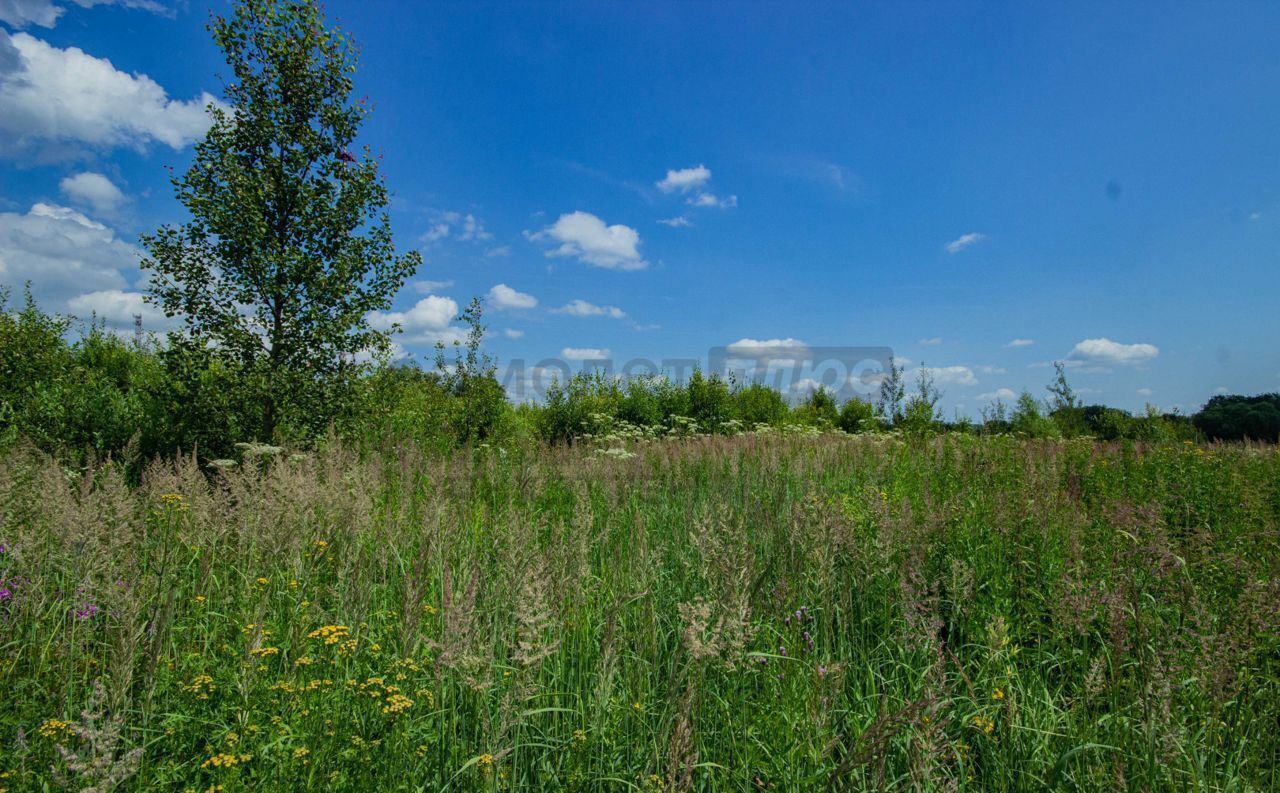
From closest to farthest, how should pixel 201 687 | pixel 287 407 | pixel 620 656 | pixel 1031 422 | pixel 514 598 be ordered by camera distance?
pixel 514 598
pixel 201 687
pixel 620 656
pixel 287 407
pixel 1031 422

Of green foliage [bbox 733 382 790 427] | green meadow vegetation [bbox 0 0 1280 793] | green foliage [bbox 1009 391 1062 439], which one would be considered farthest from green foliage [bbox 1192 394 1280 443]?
green meadow vegetation [bbox 0 0 1280 793]

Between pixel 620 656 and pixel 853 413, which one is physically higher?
pixel 853 413

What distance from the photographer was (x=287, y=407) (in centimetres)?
779

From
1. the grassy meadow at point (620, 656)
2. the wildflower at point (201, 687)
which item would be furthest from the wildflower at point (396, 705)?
the wildflower at point (201, 687)

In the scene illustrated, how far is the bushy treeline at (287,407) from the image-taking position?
25.4 ft

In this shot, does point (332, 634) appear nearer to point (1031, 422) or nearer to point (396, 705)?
point (396, 705)

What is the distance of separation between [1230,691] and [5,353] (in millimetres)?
14015

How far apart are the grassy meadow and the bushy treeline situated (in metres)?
3.48

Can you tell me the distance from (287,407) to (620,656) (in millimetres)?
6950

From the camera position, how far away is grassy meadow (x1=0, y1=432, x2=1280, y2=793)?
6.17 ft

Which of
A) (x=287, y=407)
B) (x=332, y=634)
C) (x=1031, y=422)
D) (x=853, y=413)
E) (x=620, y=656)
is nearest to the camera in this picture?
(x=332, y=634)

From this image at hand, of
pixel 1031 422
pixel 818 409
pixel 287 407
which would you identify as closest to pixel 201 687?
pixel 287 407

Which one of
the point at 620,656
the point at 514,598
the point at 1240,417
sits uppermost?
the point at 1240,417

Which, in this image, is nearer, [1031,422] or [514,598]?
[514,598]
